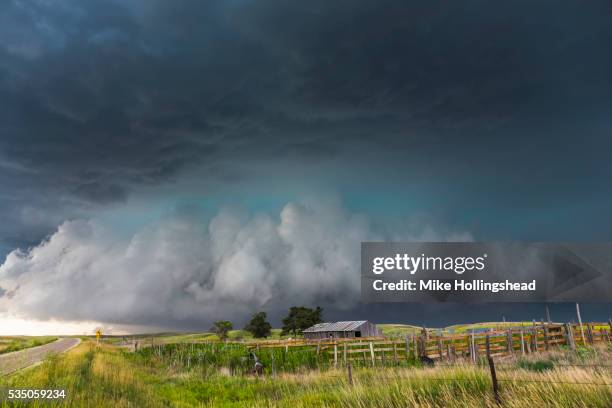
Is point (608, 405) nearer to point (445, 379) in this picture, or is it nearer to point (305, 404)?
point (445, 379)

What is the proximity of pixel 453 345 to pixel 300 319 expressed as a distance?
242 ft

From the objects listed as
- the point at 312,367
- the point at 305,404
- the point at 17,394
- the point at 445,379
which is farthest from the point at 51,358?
the point at 312,367

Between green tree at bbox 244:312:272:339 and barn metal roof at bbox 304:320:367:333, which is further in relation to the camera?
green tree at bbox 244:312:272:339

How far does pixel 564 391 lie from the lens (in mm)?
9062

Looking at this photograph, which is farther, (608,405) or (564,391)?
(564,391)

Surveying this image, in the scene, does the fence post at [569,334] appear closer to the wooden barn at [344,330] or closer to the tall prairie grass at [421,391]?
the tall prairie grass at [421,391]

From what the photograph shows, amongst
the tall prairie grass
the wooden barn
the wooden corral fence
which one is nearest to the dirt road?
the tall prairie grass

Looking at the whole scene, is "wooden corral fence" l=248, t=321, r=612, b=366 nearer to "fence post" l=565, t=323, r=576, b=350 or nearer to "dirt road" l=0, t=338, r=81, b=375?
"fence post" l=565, t=323, r=576, b=350

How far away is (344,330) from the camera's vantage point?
63.6 meters

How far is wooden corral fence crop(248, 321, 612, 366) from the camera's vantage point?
3083cm

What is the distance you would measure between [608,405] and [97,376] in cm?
1599

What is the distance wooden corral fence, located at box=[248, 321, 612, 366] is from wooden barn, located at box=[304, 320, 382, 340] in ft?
84.9

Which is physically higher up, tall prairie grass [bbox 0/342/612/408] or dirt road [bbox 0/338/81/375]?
tall prairie grass [bbox 0/342/612/408]

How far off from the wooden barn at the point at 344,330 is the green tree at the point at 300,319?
3318 cm
